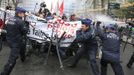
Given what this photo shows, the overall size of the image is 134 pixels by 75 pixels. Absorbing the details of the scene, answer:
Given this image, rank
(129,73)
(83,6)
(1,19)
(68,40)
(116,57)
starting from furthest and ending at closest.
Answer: (83,6) < (1,19) < (68,40) < (129,73) < (116,57)

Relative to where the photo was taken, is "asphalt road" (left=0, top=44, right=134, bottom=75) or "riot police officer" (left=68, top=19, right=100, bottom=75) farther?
"asphalt road" (left=0, top=44, right=134, bottom=75)

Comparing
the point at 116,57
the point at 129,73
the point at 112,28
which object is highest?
the point at 112,28

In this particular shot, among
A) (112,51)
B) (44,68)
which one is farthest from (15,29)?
(112,51)

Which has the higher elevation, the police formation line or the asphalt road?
the police formation line

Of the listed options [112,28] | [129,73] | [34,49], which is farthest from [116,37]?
[34,49]

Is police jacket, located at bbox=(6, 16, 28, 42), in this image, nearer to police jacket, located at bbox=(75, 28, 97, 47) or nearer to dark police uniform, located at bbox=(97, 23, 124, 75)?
police jacket, located at bbox=(75, 28, 97, 47)

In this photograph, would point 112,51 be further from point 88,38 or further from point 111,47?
point 88,38

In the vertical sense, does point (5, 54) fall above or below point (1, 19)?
below

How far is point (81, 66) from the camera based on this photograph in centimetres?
1452

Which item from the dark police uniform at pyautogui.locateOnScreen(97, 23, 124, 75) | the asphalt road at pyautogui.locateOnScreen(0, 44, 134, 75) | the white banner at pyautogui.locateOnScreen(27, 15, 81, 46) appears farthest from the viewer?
the white banner at pyautogui.locateOnScreen(27, 15, 81, 46)

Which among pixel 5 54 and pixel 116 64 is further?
pixel 5 54

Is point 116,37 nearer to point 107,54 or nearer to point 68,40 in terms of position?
point 107,54

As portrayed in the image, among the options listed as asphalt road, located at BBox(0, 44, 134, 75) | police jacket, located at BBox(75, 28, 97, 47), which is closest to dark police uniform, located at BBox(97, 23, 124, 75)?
police jacket, located at BBox(75, 28, 97, 47)

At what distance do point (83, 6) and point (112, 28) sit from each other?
41247mm
